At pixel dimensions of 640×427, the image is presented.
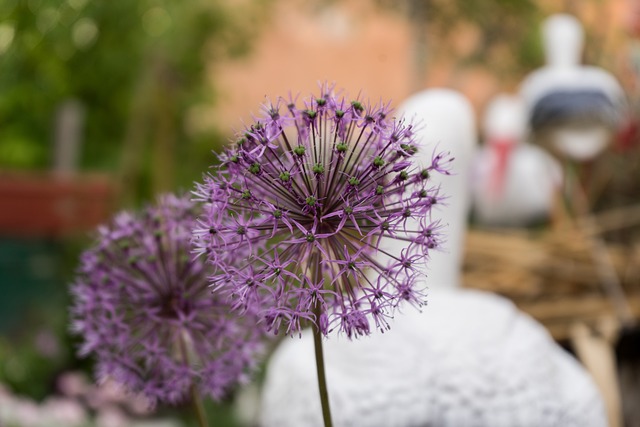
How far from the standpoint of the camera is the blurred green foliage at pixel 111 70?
2414mm

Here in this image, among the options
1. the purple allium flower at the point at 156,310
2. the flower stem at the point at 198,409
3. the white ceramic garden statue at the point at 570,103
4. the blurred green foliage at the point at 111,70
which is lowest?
the flower stem at the point at 198,409

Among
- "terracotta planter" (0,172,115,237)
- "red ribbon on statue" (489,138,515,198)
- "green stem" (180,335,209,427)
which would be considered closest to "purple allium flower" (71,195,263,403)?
"green stem" (180,335,209,427)

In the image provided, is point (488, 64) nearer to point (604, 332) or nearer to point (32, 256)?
point (32, 256)

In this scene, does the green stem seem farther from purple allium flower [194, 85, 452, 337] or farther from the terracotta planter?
the terracotta planter

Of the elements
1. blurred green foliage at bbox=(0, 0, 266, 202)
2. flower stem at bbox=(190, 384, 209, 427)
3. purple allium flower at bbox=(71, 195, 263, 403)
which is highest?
blurred green foliage at bbox=(0, 0, 266, 202)

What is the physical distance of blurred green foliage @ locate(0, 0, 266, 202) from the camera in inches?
95.0

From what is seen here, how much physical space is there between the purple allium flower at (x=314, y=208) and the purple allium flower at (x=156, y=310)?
0.11 m

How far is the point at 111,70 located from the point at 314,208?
8.41 ft

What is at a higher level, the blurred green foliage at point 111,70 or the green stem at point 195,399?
the blurred green foliage at point 111,70

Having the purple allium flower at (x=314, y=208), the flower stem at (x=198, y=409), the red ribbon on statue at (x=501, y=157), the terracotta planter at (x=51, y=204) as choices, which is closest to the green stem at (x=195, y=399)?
the flower stem at (x=198, y=409)

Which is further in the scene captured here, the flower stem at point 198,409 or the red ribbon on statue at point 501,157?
the red ribbon on statue at point 501,157

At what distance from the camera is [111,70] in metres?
2.91

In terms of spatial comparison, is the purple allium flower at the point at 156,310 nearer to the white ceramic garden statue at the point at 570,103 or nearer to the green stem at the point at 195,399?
the green stem at the point at 195,399

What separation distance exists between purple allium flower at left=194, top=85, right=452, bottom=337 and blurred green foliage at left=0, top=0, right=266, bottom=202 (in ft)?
5.40
